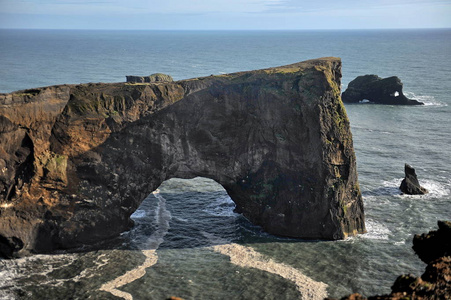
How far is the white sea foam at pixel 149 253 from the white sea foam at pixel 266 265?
4542 mm

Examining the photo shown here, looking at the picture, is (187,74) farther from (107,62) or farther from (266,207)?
(266,207)

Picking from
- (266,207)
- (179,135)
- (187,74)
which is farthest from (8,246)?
(187,74)

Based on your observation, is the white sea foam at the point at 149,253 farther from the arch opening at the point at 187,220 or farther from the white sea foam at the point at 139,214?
the white sea foam at the point at 139,214

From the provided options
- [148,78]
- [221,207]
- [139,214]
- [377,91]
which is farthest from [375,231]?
[377,91]

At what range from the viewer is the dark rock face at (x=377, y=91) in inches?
4473

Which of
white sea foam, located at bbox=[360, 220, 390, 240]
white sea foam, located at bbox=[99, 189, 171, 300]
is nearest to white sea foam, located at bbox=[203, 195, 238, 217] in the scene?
white sea foam, located at bbox=[99, 189, 171, 300]

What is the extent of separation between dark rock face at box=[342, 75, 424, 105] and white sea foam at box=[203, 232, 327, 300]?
78795 mm

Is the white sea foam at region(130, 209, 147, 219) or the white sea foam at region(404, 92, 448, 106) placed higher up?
the white sea foam at region(404, 92, 448, 106)

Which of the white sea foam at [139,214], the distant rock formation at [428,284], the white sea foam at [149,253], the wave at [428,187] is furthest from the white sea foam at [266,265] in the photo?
the wave at [428,187]

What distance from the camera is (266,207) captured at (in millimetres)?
48438

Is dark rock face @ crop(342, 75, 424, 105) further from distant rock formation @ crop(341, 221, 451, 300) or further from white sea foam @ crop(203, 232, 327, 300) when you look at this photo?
distant rock formation @ crop(341, 221, 451, 300)

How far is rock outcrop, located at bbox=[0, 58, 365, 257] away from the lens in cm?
4300

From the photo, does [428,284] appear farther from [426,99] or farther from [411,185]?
[426,99]

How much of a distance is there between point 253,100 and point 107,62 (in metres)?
161
